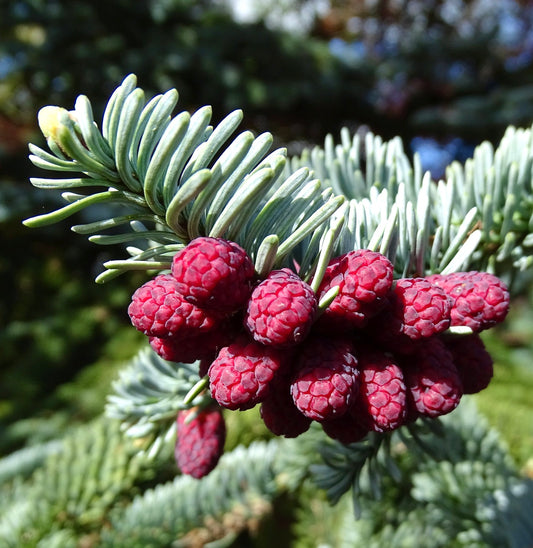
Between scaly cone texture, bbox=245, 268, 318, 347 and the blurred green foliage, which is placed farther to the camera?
the blurred green foliage

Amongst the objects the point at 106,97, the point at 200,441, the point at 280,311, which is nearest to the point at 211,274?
the point at 280,311

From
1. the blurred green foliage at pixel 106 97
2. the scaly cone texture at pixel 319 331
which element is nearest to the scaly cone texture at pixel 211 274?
the scaly cone texture at pixel 319 331

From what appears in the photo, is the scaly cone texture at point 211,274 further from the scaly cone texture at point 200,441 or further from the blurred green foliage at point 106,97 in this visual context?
the blurred green foliage at point 106,97

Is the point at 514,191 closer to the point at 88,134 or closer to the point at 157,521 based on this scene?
the point at 88,134

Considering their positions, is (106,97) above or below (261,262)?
above

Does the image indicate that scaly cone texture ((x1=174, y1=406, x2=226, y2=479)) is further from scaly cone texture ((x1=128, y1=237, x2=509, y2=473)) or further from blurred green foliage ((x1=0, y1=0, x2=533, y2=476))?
blurred green foliage ((x1=0, y1=0, x2=533, y2=476))

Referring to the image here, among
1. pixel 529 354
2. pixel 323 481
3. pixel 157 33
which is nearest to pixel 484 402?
pixel 323 481

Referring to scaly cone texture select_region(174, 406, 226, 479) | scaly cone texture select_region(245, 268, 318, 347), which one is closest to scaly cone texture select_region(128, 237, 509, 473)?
scaly cone texture select_region(245, 268, 318, 347)

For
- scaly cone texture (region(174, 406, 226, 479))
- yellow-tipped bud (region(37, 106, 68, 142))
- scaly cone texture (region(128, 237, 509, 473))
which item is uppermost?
yellow-tipped bud (region(37, 106, 68, 142))

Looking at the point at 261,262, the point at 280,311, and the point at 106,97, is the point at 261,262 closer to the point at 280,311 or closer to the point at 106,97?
the point at 280,311
